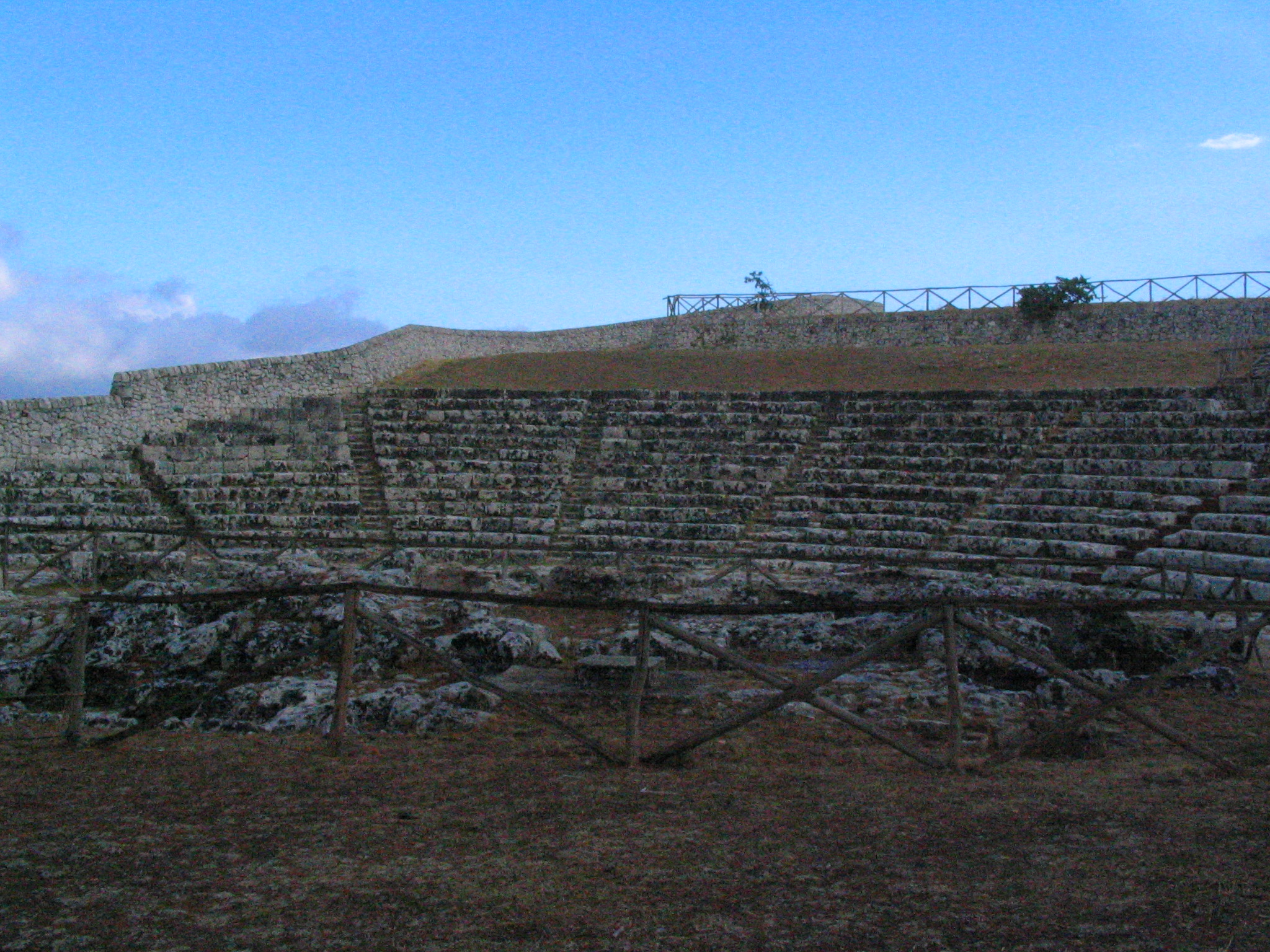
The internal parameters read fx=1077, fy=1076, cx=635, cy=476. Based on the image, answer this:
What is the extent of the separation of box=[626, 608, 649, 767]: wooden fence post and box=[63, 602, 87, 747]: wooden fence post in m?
3.04

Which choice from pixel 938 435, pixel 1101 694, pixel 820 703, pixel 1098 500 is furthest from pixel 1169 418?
pixel 820 703

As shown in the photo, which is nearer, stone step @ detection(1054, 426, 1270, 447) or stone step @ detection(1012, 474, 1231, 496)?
stone step @ detection(1012, 474, 1231, 496)

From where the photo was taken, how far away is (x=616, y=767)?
209 inches

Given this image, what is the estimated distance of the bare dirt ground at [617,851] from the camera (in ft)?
10.6

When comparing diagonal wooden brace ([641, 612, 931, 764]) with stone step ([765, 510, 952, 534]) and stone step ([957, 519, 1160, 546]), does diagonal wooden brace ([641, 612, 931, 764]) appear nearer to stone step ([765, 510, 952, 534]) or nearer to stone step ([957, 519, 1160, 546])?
stone step ([957, 519, 1160, 546])

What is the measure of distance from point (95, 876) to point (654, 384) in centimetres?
2046

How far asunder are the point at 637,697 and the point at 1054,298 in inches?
1030

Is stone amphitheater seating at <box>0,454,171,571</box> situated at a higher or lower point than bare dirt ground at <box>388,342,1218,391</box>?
lower

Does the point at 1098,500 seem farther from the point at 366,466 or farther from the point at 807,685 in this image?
the point at 366,466

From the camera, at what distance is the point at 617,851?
3979mm

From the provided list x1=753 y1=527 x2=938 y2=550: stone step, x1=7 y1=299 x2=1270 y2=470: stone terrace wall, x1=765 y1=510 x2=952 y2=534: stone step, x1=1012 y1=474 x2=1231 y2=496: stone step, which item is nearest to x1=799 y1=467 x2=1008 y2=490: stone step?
x1=1012 y1=474 x2=1231 y2=496: stone step

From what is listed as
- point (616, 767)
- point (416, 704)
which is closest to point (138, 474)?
point (416, 704)

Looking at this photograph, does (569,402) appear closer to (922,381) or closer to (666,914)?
(922,381)

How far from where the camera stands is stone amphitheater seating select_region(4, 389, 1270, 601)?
45.5ft
